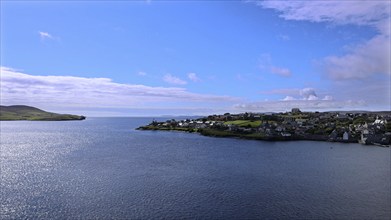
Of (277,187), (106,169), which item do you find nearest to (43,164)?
(106,169)

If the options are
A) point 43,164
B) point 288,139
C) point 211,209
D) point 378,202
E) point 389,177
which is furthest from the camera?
point 288,139

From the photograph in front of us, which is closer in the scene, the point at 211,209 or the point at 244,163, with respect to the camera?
the point at 211,209

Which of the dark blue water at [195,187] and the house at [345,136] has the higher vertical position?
the house at [345,136]

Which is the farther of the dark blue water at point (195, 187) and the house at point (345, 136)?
the house at point (345, 136)

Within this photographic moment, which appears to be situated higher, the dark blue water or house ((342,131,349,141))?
house ((342,131,349,141))

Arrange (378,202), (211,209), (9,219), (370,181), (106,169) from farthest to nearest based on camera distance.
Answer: (106,169) → (370,181) → (378,202) → (211,209) → (9,219)

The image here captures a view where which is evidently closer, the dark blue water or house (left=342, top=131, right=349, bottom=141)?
the dark blue water

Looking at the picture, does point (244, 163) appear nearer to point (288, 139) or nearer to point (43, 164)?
point (43, 164)

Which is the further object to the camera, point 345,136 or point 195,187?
point 345,136
